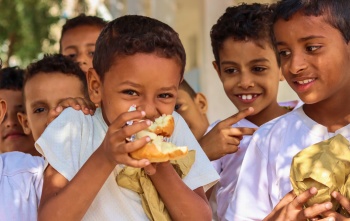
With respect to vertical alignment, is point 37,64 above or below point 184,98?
above

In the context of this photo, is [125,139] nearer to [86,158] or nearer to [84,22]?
[86,158]

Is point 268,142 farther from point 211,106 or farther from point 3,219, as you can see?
point 211,106

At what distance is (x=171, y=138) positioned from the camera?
338 cm

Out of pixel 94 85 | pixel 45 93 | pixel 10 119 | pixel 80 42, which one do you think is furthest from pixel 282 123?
pixel 80 42

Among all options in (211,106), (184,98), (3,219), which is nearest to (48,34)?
(211,106)

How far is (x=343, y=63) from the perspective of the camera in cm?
354

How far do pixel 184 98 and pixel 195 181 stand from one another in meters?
1.99

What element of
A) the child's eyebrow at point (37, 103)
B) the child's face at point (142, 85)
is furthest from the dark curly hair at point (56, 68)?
the child's face at point (142, 85)

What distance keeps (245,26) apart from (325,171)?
1.91m

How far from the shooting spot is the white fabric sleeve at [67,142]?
10.4 ft

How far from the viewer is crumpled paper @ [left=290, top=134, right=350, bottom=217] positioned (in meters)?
2.95

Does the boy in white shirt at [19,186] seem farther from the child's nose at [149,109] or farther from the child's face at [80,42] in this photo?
the child's face at [80,42]

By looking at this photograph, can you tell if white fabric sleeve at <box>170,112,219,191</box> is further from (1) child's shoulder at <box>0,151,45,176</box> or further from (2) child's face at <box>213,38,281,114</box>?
(2) child's face at <box>213,38,281,114</box>

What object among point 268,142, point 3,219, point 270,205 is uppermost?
point 3,219
